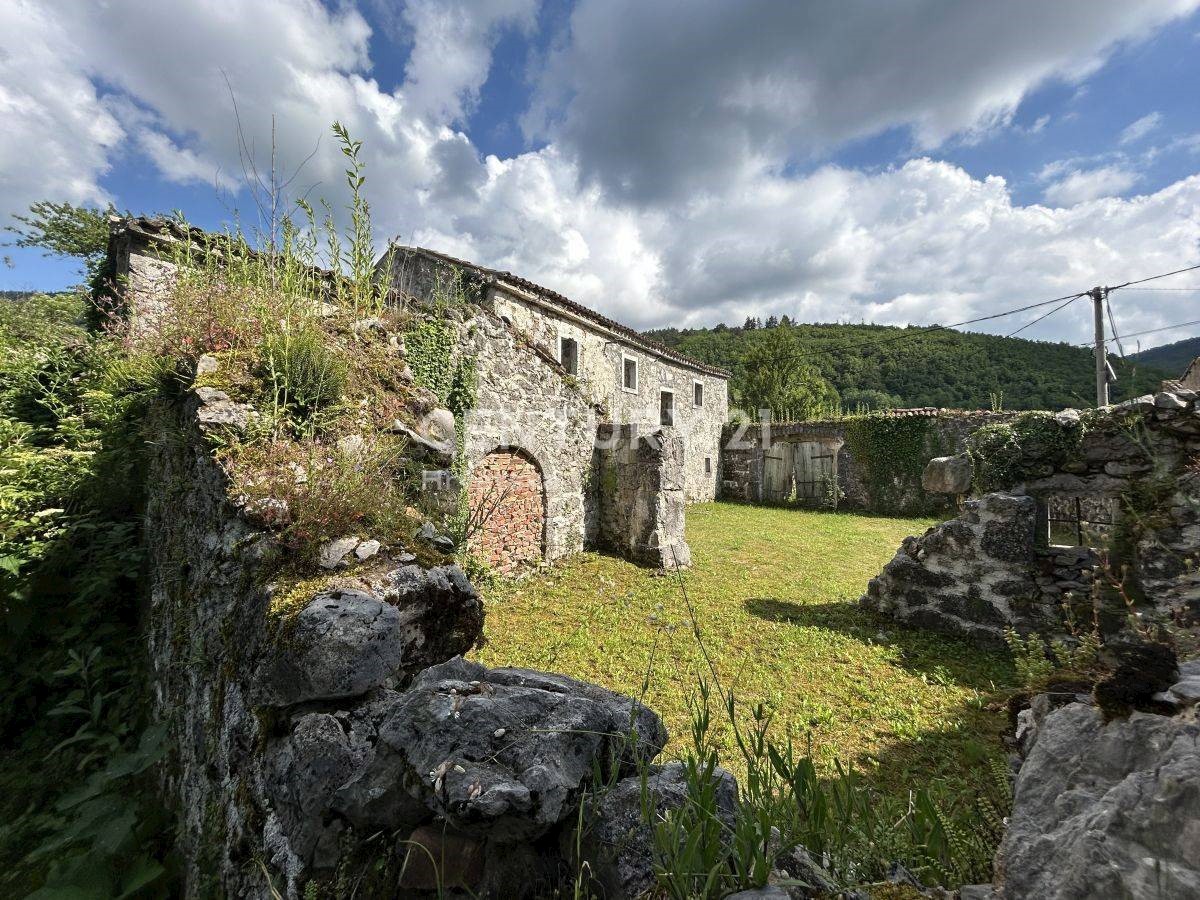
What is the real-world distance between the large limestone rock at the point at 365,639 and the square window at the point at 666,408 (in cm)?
1601

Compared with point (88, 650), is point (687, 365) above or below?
above

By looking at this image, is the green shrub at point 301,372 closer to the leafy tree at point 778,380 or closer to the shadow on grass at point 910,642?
the shadow on grass at point 910,642

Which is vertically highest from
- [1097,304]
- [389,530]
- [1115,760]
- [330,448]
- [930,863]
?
[1097,304]

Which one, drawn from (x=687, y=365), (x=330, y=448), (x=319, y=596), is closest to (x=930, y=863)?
(x=319, y=596)

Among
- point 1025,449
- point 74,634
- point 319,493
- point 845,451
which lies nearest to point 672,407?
point 845,451

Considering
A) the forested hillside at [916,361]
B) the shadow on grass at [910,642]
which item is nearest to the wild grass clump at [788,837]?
the shadow on grass at [910,642]

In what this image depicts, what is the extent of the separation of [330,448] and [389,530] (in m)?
0.86

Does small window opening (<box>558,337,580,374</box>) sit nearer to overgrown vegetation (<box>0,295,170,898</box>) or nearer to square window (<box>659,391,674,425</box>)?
square window (<box>659,391,674,425</box>)

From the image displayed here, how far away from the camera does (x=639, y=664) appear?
4781 mm


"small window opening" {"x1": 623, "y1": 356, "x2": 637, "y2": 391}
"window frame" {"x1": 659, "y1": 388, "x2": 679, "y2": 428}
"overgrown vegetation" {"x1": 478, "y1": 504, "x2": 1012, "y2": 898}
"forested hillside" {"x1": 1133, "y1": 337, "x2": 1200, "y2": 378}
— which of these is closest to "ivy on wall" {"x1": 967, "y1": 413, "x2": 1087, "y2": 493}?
"forested hillside" {"x1": 1133, "y1": 337, "x2": 1200, "y2": 378}

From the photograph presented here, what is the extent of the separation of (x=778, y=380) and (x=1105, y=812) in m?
26.8

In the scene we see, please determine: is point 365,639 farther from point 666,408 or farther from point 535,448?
point 666,408

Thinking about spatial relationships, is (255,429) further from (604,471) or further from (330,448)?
(604,471)

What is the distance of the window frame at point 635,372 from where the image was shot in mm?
15836
